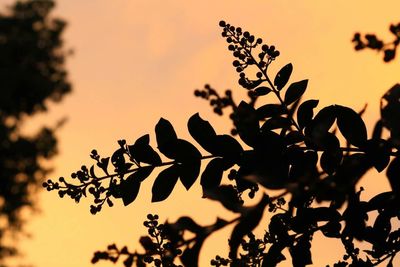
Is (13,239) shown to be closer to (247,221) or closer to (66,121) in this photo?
(66,121)

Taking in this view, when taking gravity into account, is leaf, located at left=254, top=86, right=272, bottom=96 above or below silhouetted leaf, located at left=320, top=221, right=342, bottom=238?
above

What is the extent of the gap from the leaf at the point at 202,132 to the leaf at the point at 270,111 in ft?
0.64

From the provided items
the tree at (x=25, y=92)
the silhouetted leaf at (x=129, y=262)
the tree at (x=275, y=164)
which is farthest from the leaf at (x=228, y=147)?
the tree at (x=25, y=92)

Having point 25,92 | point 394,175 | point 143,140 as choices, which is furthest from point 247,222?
point 25,92

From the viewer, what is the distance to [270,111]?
2.06 metres

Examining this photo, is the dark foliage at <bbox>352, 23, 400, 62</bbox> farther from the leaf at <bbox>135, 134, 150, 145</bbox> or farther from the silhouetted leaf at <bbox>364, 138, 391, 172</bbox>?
the leaf at <bbox>135, 134, 150, 145</bbox>

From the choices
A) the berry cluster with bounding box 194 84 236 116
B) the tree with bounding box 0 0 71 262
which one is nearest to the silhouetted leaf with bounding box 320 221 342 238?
the berry cluster with bounding box 194 84 236 116

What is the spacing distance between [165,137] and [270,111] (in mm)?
419

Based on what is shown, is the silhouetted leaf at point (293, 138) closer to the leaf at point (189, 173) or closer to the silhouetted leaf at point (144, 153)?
the leaf at point (189, 173)

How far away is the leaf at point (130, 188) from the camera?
7.02ft

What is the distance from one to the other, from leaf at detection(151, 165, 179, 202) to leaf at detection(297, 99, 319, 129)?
20.2 inches

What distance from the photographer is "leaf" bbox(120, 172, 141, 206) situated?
2139mm

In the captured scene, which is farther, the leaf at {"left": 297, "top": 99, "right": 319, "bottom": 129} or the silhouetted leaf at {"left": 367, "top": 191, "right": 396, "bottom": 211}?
the leaf at {"left": 297, "top": 99, "right": 319, "bottom": 129}

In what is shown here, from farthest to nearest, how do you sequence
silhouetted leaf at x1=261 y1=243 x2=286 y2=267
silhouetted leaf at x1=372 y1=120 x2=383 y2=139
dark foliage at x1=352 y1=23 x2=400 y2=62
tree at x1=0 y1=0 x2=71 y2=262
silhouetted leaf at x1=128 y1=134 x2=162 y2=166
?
tree at x1=0 y1=0 x2=71 y2=262 → silhouetted leaf at x1=128 y1=134 x2=162 y2=166 → silhouetted leaf at x1=261 y1=243 x2=286 y2=267 → silhouetted leaf at x1=372 y1=120 x2=383 y2=139 → dark foliage at x1=352 y1=23 x2=400 y2=62
